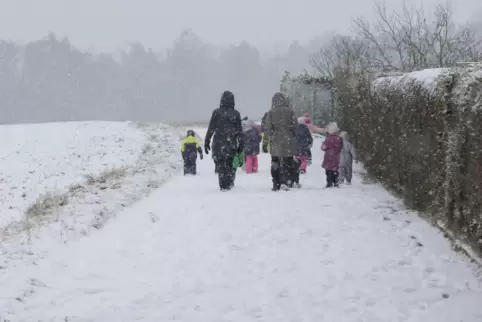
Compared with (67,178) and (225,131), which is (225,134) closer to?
(225,131)

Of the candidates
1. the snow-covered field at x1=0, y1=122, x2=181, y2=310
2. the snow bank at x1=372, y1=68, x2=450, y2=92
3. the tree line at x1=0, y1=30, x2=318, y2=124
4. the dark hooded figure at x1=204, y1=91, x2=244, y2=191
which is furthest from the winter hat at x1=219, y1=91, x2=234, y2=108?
the tree line at x1=0, y1=30, x2=318, y2=124

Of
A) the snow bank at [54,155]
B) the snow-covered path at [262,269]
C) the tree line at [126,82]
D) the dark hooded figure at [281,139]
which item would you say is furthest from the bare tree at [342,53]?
the tree line at [126,82]

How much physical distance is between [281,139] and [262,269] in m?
4.67

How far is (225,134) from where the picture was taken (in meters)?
10.3

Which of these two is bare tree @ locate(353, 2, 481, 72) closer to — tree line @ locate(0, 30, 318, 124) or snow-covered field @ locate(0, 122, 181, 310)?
snow-covered field @ locate(0, 122, 181, 310)

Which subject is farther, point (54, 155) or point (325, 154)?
point (54, 155)

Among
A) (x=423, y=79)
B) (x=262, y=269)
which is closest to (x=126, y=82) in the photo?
(x=423, y=79)

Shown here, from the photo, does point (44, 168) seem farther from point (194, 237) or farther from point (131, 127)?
point (194, 237)

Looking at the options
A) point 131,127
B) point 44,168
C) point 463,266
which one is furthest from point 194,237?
point 131,127

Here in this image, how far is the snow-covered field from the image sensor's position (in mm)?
7281

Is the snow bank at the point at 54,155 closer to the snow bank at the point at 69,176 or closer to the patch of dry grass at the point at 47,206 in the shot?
the snow bank at the point at 69,176

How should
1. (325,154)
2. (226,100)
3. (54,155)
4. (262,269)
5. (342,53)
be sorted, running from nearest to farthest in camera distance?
(262,269) → (226,100) → (325,154) → (54,155) → (342,53)

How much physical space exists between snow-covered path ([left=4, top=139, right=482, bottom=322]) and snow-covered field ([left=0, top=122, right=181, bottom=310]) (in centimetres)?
52

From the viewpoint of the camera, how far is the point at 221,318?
14.7 ft
